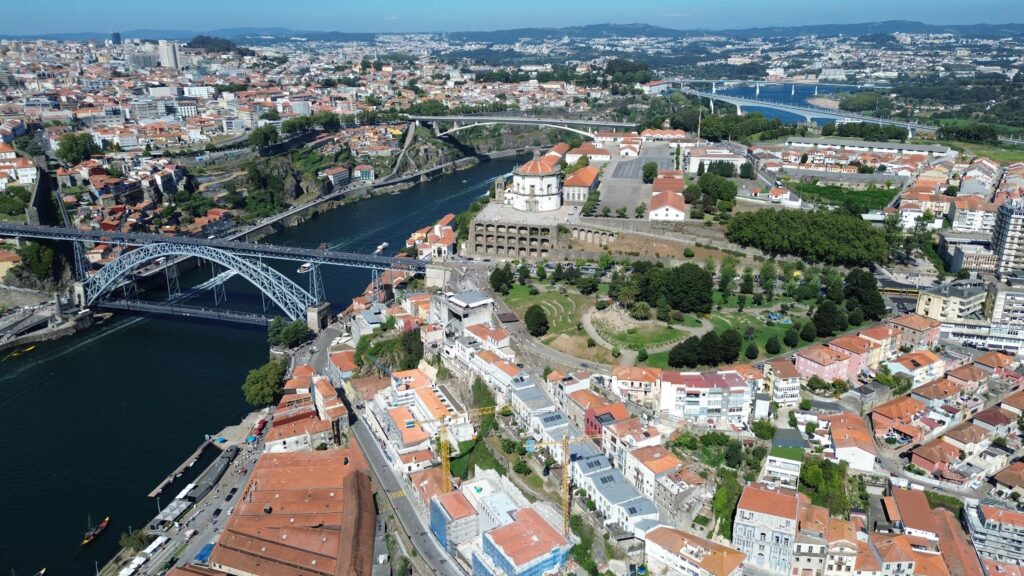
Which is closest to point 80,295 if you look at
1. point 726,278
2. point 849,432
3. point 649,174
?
point 726,278

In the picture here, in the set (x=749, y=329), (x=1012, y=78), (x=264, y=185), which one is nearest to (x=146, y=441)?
(x=749, y=329)

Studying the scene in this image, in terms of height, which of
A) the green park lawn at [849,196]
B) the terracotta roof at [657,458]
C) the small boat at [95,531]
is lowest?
the small boat at [95,531]

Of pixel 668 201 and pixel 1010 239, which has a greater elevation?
pixel 668 201

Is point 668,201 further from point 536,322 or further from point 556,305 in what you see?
point 536,322

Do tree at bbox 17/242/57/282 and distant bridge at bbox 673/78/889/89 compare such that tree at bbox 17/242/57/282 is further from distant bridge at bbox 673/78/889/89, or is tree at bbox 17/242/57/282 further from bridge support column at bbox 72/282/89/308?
distant bridge at bbox 673/78/889/89

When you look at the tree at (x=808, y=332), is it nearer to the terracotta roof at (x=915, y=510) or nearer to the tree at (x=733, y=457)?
the terracotta roof at (x=915, y=510)

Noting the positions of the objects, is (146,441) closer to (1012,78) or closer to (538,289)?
(538,289)

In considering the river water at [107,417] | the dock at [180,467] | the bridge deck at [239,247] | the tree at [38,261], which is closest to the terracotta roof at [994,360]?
the bridge deck at [239,247]
